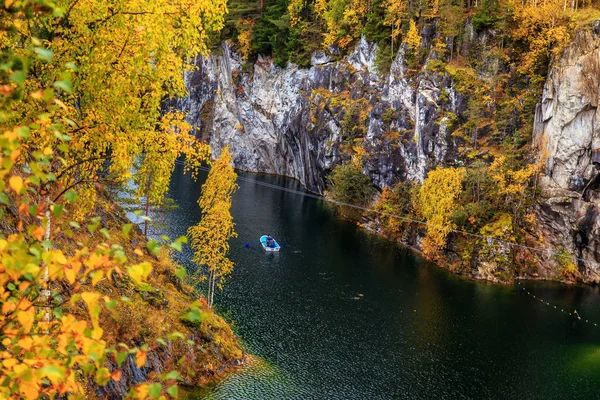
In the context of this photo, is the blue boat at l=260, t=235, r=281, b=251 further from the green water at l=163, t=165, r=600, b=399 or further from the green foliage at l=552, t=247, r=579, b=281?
the green foliage at l=552, t=247, r=579, b=281

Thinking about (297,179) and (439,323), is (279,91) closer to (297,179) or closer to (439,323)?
Result: (297,179)

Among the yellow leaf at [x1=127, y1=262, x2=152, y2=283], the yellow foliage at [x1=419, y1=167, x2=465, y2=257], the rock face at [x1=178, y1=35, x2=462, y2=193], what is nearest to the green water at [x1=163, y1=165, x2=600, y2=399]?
the yellow foliage at [x1=419, y1=167, x2=465, y2=257]

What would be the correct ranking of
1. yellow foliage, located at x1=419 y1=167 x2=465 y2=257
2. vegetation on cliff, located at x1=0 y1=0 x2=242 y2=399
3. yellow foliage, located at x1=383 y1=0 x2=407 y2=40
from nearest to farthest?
1. vegetation on cliff, located at x1=0 y1=0 x2=242 y2=399
2. yellow foliage, located at x1=419 y1=167 x2=465 y2=257
3. yellow foliage, located at x1=383 y1=0 x2=407 y2=40

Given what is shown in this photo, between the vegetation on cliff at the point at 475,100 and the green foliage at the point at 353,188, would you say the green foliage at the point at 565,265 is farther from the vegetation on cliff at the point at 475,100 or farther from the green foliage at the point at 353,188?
the green foliage at the point at 353,188

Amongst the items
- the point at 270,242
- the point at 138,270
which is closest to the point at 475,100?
the point at 270,242

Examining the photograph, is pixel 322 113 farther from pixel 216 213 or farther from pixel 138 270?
pixel 138 270
